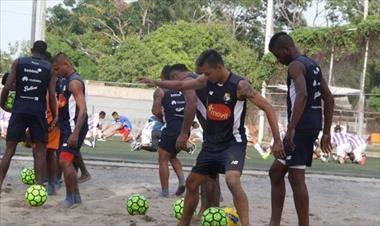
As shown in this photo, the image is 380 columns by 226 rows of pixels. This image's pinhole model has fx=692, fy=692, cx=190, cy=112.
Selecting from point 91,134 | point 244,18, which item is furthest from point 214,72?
point 244,18

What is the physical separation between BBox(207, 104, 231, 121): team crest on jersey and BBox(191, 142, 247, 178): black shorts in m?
0.29

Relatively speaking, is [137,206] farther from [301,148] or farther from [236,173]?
[301,148]

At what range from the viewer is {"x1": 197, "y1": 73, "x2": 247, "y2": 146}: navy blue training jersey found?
684cm

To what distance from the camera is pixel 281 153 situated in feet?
22.5

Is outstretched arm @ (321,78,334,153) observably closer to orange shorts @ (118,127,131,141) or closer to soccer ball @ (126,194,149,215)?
soccer ball @ (126,194,149,215)

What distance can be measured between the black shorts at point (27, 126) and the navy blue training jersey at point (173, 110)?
1.76m

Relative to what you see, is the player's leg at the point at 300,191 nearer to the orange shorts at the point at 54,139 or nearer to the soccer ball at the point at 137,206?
the soccer ball at the point at 137,206

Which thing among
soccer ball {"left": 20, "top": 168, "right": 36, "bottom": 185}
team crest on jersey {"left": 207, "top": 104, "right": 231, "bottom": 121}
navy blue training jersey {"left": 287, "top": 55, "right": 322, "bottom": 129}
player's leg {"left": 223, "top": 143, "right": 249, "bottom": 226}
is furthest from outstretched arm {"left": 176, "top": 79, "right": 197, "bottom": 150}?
soccer ball {"left": 20, "top": 168, "right": 36, "bottom": 185}

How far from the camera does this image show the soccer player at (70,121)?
8648mm

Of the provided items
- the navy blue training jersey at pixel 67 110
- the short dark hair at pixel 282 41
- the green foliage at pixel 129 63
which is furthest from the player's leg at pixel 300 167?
the green foliage at pixel 129 63

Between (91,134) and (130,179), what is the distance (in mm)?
12312

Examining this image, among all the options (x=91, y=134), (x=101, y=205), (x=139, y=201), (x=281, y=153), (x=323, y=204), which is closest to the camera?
(x=281, y=153)

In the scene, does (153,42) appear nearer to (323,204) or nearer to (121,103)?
(121,103)

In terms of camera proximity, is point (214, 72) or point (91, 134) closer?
point (214, 72)
